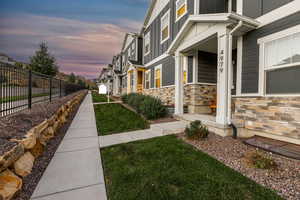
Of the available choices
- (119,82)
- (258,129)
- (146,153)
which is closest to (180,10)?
(258,129)

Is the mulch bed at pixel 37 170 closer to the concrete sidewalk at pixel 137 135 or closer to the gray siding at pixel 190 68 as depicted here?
the concrete sidewalk at pixel 137 135

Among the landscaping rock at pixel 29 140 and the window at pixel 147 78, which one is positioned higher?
the window at pixel 147 78

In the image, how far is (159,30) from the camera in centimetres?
1030

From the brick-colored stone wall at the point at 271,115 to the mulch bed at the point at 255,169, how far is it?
0.80 meters

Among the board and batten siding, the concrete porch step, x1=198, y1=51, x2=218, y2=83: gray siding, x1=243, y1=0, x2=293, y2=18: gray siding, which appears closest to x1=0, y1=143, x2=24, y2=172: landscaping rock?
the concrete porch step

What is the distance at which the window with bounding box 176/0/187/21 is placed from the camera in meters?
7.48

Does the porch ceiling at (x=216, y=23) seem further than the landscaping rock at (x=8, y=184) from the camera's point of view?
Yes

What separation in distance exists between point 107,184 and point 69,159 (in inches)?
52.5

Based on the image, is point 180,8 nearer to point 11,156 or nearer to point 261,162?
point 261,162

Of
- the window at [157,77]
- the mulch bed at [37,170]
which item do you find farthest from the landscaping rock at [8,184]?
the window at [157,77]

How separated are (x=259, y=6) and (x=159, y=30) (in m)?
7.03

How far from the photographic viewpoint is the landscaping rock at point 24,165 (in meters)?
2.22

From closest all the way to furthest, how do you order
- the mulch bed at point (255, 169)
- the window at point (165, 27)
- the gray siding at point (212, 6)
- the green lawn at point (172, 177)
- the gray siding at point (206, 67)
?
the green lawn at point (172, 177) → the mulch bed at point (255, 169) → the gray siding at point (212, 6) → the gray siding at point (206, 67) → the window at point (165, 27)

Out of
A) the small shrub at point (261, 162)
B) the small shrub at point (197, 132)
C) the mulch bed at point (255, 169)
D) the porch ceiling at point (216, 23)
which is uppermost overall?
the porch ceiling at point (216, 23)
